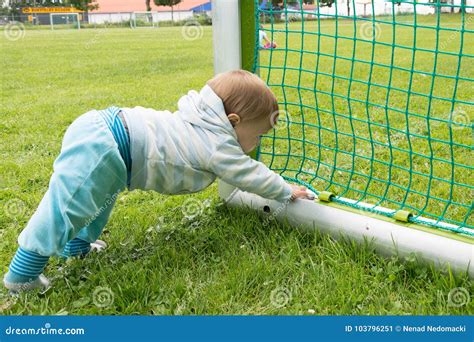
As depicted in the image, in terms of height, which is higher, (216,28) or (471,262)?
(216,28)

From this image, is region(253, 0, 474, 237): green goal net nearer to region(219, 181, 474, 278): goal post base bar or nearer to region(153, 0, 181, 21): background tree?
region(219, 181, 474, 278): goal post base bar

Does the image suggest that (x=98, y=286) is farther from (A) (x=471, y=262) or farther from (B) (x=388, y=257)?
(A) (x=471, y=262)

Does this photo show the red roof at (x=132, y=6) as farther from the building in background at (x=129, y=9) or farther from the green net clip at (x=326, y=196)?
the green net clip at (x=326, y=196)

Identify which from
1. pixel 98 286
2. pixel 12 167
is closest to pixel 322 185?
pixel 98 286

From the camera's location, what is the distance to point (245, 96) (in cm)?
227

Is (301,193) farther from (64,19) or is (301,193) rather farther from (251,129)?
(64,19)

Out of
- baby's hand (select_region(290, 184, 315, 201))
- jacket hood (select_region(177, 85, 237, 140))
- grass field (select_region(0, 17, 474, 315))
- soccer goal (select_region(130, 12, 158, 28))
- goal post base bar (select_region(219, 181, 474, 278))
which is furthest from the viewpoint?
soccer goal (select_region(130, 12, 158, 28))

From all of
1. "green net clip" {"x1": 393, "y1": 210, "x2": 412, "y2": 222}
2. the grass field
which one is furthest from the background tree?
"green net clip" {"x1": 393, "y1": 210, "x2": 412, "y2": 222}

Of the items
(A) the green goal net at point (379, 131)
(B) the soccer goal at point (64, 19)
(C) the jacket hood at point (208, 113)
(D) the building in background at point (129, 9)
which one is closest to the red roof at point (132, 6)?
(D) the building in background at point (129, 9)

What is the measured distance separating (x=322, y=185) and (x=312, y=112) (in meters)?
1.81

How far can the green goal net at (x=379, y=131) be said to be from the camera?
2.46 m

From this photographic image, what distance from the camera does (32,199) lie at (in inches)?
120

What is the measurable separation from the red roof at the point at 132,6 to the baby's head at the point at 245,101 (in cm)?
5252

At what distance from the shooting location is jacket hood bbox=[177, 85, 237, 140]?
7.44 feet
